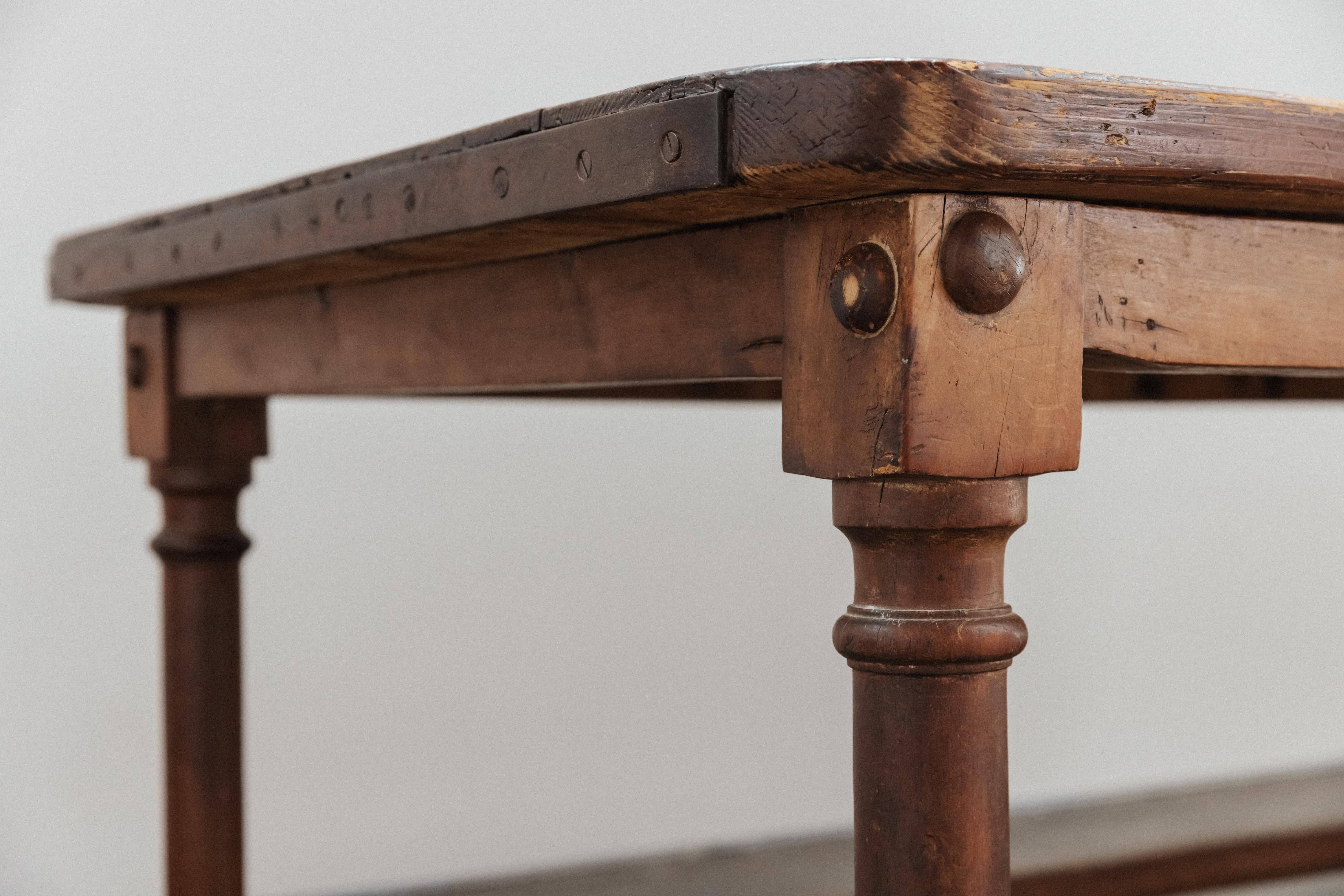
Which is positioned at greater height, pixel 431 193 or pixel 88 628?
pixel 431 193

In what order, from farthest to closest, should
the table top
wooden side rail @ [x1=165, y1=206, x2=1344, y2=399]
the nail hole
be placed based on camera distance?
the nail hole → wooden side rail @ [x1=165, y1=206, x2=1344, y2=399] → the table top

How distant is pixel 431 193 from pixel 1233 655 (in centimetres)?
222

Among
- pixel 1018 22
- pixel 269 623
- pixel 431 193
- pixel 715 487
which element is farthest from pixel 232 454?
pixel 1018 22

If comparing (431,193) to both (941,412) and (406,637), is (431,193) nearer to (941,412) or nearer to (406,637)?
(941,412)

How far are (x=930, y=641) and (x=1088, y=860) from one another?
1.26m

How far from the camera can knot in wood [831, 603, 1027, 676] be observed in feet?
2.14

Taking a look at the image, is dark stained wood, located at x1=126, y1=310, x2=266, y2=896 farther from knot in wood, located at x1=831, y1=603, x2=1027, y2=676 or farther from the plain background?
knot in wood, located at x1=831, y1=603, x2=1027, y2=676

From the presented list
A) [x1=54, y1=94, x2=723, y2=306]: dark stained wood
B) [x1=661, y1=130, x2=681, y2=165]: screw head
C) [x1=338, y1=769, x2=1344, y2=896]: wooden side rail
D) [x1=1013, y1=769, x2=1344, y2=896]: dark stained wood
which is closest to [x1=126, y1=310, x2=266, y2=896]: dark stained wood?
[x1=54, y1=94, x2=723, y2=306]: dark stained wood

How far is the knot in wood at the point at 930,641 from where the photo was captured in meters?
0.65

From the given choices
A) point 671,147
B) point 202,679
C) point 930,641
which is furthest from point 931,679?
point 202,679

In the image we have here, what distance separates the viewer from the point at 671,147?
0.64 m

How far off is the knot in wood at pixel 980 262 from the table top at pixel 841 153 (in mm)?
16

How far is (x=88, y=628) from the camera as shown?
6.64ft

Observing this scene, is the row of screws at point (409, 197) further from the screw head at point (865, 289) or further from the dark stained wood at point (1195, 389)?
the dark stained wood at point (1195, 389)
